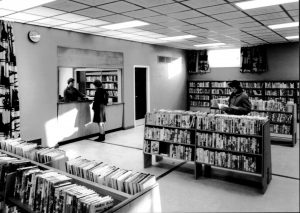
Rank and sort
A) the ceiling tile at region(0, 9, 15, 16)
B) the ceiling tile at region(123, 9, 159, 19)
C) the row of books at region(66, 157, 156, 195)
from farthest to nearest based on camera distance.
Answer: the ceiling tile at region(123, 9, 159, 19)
the ceiling tile at region(0, 9, 15, 16)
the row of books at region(66, 157, 156, 195)

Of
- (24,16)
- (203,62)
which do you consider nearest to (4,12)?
(24,16)

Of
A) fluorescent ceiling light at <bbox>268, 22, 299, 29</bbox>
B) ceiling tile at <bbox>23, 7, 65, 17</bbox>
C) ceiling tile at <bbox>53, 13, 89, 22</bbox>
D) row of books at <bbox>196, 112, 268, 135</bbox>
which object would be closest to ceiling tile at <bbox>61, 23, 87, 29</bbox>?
ceiling tile at <bbox>53, 13, 89, 22</bbox>

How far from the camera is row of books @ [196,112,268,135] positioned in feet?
12.6

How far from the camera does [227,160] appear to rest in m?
4.03

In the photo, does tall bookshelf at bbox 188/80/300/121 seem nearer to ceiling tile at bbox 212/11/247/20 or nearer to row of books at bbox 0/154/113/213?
ceiling tile at bbox 212/11/247/20

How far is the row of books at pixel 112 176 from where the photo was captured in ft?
6.68

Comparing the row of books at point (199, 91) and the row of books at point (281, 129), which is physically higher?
the row of books at point (199, 91)

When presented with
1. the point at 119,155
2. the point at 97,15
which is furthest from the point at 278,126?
the point at 97,15

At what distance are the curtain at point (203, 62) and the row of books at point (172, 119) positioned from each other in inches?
289

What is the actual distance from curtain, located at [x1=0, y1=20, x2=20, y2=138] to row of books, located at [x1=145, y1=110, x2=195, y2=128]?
2852 millimetres

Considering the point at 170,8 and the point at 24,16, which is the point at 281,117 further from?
the point at 24,16

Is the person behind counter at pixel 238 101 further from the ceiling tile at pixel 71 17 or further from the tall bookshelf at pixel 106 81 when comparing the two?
the tall bookshelf at pixel 106 81

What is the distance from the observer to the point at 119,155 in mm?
5535

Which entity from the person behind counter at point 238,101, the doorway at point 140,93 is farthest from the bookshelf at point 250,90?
the person behind counter at point 238,101
